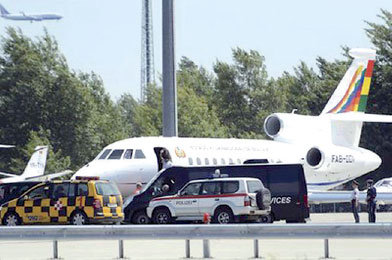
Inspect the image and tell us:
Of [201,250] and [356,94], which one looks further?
[356,94]

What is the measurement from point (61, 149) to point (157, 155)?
3681cm

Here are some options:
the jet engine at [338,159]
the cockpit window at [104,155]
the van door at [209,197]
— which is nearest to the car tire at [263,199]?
the van door at [209,197]

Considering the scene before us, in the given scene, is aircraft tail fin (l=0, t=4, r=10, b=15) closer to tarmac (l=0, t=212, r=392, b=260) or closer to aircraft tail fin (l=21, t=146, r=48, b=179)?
aircraft tail fin (l=21, t=146, r=48, b=179)

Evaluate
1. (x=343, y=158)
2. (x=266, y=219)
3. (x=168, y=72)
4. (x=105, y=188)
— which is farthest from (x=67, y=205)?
(x=343, y=158)

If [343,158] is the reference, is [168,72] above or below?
above

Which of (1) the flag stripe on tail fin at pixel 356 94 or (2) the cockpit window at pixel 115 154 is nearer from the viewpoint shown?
(2) the cockpit window at pixel 115 154

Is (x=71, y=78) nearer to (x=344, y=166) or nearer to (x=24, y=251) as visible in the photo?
(x=344, y=166)

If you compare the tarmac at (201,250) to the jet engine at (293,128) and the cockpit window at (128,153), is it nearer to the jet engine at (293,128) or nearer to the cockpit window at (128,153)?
the cockpit window at (128,153)

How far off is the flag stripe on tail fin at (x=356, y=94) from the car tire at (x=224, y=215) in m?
18.0

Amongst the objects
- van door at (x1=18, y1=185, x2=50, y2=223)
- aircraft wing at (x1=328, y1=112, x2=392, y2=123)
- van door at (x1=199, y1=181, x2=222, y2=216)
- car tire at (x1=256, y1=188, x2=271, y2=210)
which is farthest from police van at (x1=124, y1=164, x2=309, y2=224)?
aircraft wing at (x1=328, y1=112, x2=392, y2=123)

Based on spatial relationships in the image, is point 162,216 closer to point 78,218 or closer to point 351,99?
point 78,218

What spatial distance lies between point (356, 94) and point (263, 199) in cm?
1894

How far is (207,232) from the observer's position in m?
19.3

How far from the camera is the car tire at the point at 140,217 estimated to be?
2969 cm
